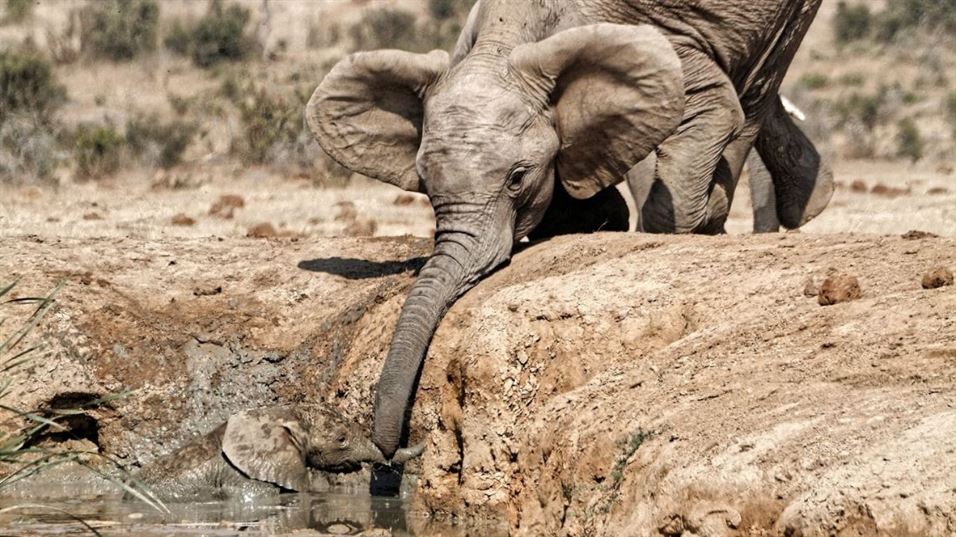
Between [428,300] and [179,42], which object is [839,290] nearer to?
[428,300]

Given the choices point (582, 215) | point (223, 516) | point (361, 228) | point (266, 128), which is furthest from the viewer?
point (266, 128)

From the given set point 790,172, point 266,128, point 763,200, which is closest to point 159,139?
point 266,128

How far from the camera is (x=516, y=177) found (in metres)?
8.83

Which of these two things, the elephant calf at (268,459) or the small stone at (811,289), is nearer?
the small stone at (811,289)

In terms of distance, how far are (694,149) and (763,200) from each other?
2.75 metres

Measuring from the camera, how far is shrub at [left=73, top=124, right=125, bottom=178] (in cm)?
2245

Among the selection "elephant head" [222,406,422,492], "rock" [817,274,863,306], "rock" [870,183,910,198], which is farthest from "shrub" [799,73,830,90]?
"rock" [817,274,863,306]

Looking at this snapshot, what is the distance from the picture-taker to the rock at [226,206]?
16.6m

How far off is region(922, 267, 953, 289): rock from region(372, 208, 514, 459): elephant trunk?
8.45 ft

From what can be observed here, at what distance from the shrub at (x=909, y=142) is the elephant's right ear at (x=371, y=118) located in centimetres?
1719

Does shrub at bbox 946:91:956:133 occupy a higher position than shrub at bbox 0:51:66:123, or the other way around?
shrub at bbox 0:51:66:123

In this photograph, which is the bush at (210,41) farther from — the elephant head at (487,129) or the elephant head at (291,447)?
the elephant head at (291,447)

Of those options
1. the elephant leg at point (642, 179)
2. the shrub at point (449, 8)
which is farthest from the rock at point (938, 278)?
the shrub at point (449, 8)

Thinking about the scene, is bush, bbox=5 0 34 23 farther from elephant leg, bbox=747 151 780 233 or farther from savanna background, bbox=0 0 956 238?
elephant leg, bbox=747 151 780 233
